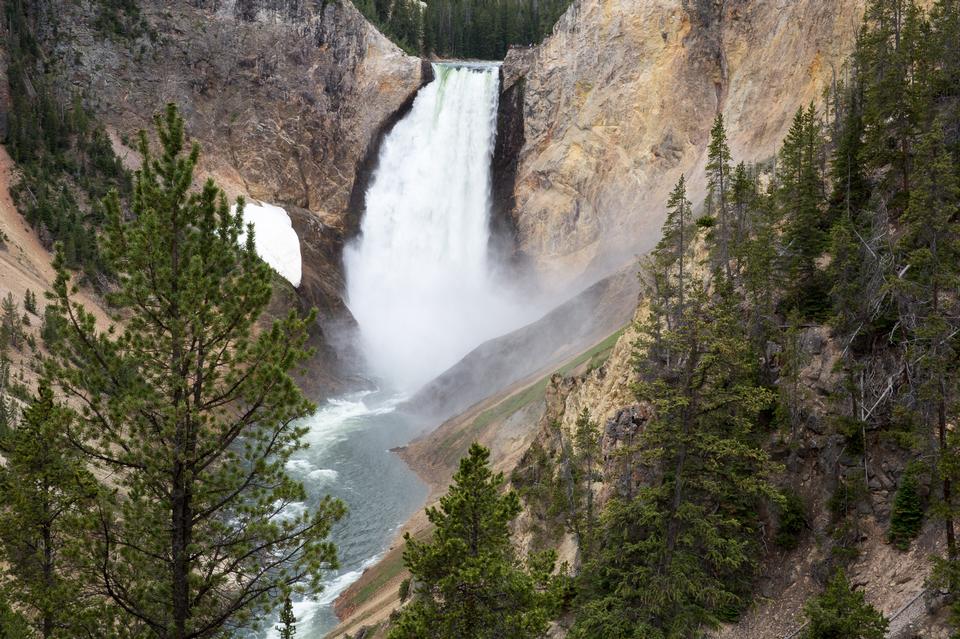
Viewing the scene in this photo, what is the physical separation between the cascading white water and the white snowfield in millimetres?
9022

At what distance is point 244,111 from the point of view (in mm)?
76500

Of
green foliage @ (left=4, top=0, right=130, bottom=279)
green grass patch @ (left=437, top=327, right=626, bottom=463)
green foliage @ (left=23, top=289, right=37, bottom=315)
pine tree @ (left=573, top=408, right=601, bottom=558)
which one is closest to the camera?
pine tree @ (left=573, top=408, right=601, bottom=558)

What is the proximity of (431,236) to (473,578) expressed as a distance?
69.8 meters

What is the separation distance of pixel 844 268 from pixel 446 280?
195 feet

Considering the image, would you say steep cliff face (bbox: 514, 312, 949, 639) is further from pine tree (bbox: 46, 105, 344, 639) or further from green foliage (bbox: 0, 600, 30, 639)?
green foliage (bbox: 0, 600, 30, 639)

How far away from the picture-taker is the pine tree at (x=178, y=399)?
30.9 feet

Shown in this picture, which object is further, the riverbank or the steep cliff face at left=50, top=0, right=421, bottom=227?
the steep cliff face at left=50, top=0, right=421, bottom=227

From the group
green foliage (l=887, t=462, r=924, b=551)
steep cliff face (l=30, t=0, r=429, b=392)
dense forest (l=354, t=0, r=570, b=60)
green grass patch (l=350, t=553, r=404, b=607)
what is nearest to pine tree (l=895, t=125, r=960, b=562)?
green foliage (l=887, t=462, r=924, b=551)

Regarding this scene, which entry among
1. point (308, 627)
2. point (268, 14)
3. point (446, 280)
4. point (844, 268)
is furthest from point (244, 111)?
point (844, 268)

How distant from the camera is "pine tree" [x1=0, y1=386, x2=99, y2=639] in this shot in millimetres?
9141

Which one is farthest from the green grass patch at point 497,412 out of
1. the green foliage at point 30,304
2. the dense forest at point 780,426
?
the green foliage at point 30,304

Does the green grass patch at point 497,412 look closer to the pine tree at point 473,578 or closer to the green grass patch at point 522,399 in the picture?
the green grass patch at point 522,399

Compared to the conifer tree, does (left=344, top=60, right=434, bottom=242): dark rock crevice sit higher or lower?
higher

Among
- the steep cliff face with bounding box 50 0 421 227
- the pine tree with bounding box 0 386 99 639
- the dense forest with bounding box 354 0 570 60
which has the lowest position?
the pine tree with bounding box 0 386 99 639
